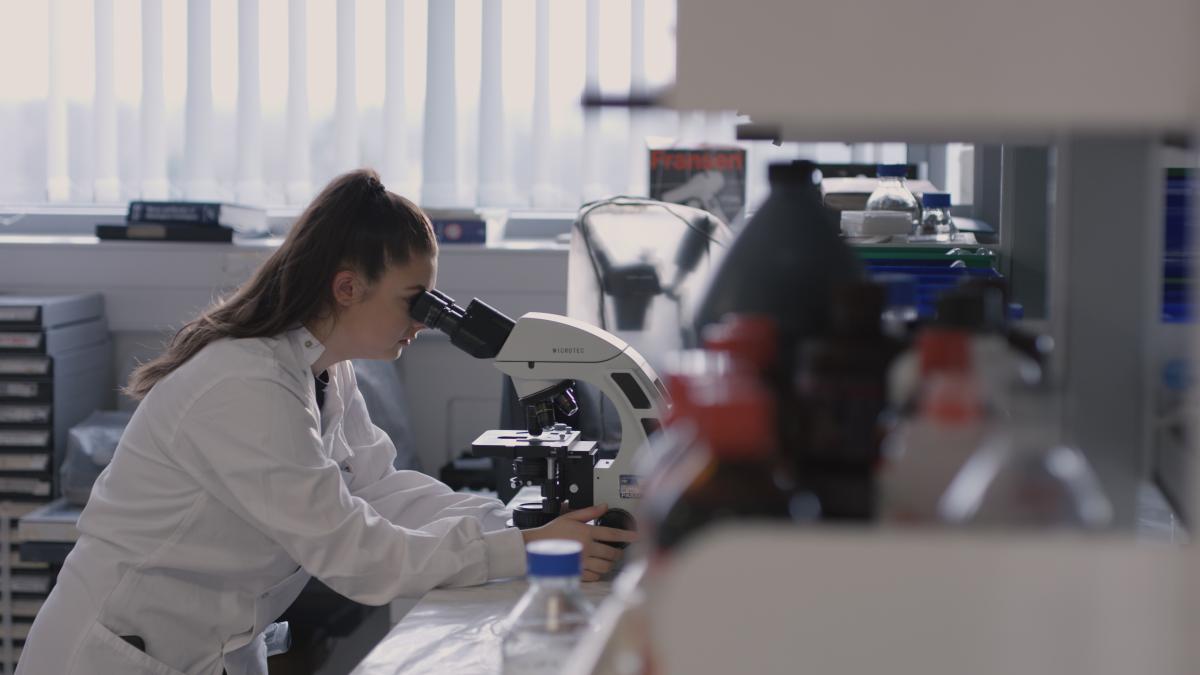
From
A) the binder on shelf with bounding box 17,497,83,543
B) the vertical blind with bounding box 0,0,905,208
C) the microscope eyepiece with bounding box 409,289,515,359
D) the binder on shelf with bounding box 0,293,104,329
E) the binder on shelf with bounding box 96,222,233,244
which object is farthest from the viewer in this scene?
the vertical blind with bounding box 0,0,905,208

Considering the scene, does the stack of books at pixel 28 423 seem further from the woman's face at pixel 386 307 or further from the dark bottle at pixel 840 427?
the dark bottle at pixel 840 427

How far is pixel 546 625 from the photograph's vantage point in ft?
4.09

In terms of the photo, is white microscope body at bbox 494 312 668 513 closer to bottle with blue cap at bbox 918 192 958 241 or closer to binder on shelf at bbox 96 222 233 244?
bottle with blue cap at bbox 918 192 958 241

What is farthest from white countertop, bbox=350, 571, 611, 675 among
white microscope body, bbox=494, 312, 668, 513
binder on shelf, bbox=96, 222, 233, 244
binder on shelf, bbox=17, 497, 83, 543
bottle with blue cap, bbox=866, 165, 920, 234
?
binder on shelf, bbox=96, 222, 233, 244

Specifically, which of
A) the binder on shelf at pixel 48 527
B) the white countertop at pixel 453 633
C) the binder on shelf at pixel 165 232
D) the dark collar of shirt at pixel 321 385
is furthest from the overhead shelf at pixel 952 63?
the binder on shelf at pixel 165 232

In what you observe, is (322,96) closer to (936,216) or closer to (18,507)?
(18,507)

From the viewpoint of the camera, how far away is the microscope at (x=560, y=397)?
66.0 inches

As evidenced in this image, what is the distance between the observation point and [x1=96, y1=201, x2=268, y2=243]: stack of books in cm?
318

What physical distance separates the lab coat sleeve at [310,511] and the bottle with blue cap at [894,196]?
0.83 metres

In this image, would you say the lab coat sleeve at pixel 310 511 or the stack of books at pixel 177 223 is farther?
the stack of books at pixel 177 223

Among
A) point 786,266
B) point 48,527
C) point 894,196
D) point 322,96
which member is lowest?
point 48,527

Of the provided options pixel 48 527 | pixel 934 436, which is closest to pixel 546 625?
pixel 934 436

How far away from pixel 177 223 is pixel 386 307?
1.55m

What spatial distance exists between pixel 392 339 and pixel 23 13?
220cm
